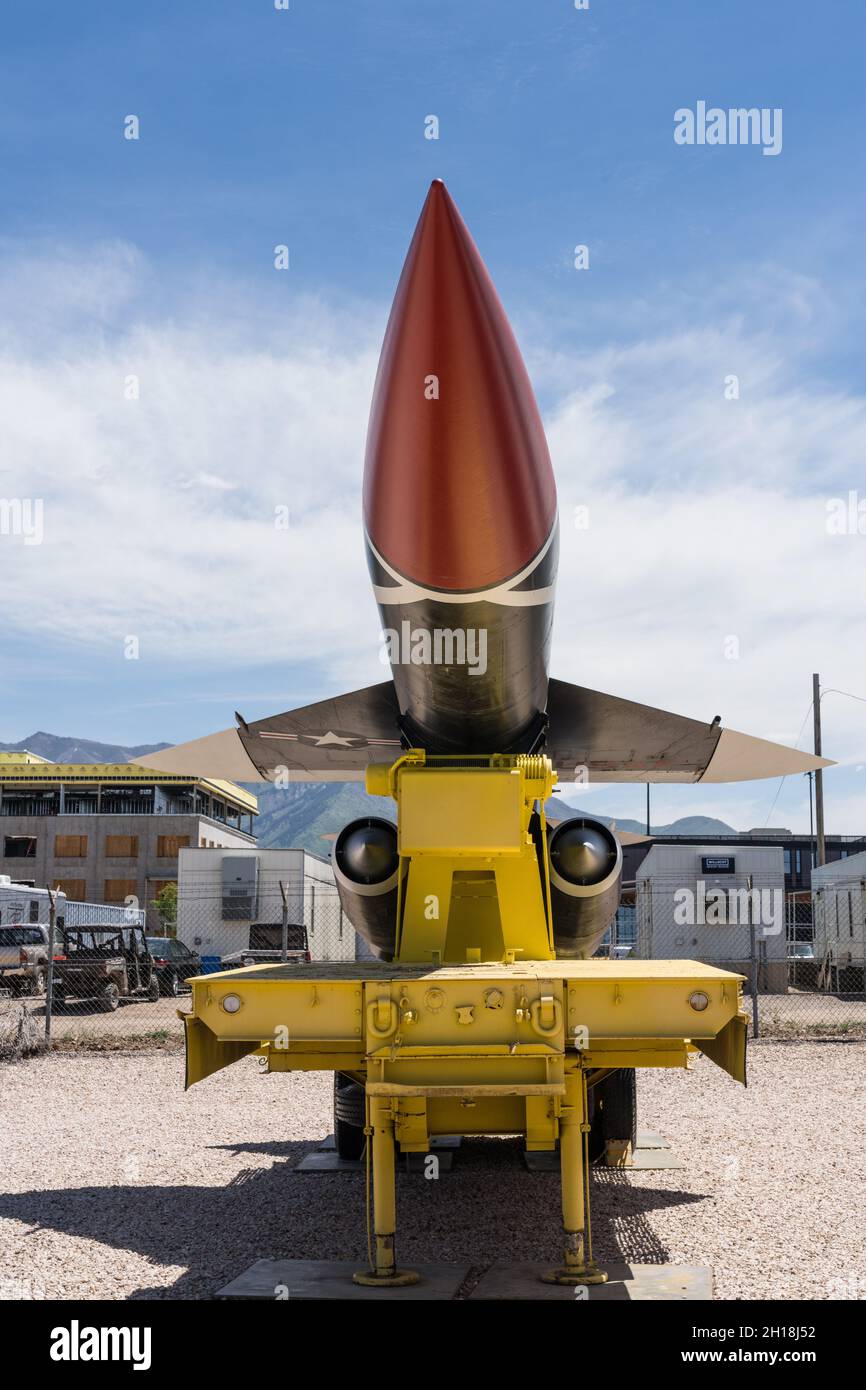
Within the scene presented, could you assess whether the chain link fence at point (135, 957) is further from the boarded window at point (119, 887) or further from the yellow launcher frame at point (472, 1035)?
the boarded window at point (119, 887)

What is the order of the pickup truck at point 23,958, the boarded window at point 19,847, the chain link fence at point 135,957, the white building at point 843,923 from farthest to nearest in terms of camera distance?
1. the boarded window at point 19,847
2. the white building at point 843,923
3. the pickup truck at point 23,958
4. the chain link fence at point 135,957

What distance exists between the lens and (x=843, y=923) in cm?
2297

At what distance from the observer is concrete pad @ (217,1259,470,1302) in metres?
4.16

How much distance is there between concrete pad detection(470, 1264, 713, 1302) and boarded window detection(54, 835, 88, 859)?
46.8 m

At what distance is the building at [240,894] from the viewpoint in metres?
23.7

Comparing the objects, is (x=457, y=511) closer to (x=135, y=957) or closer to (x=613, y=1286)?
(x=613, y=1286)

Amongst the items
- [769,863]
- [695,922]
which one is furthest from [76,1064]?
[769,863]

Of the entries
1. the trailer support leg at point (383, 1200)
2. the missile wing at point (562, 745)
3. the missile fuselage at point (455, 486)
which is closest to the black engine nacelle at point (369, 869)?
the missile wing at point (562, 745)

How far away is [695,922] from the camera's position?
67.5ft

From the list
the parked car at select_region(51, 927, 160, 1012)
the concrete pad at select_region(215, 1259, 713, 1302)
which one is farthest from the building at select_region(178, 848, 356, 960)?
the concrete pad at select_region(215, 1259, 713, 1302)

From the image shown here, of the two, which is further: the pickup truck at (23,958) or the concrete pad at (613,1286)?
the pickup truck at (23,958)

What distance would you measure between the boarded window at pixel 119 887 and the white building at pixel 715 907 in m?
31.9

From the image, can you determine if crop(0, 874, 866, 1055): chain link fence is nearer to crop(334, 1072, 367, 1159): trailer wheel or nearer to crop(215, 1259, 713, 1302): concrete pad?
crop(334, 1072, 367, 1159): trailer wheel
